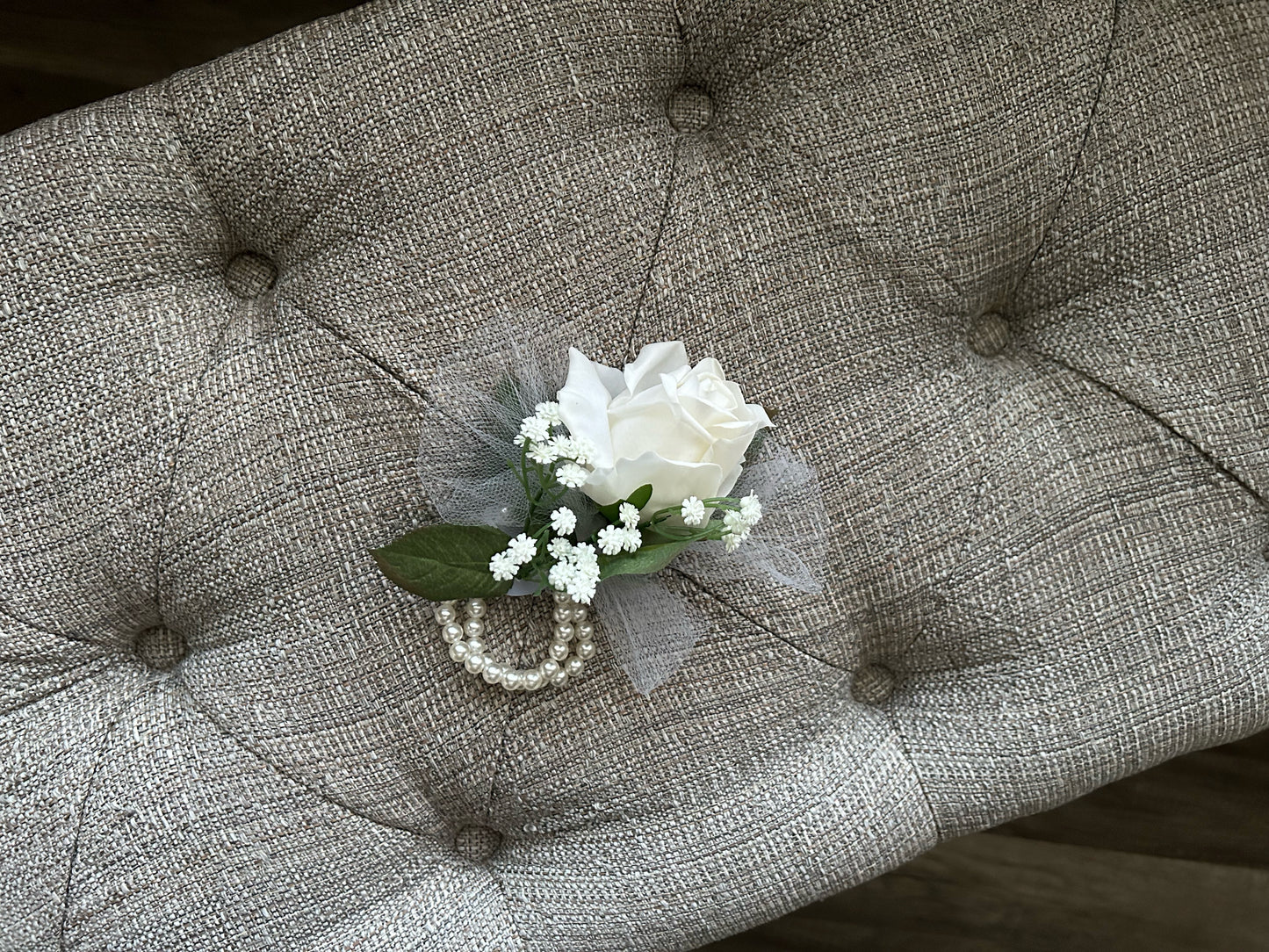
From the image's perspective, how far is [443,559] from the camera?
53cm

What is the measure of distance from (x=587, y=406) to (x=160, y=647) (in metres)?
0.31

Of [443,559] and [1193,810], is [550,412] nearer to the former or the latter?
[443,559]

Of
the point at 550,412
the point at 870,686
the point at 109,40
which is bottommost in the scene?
the point at 870,686

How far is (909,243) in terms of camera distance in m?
0.61

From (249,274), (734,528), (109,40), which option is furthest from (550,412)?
(109,40)

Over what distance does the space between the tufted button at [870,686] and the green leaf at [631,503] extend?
0.23 meters

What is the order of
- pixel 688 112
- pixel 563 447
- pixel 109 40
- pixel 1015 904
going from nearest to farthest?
pixel 563 447 → pixel 688 112 → pixel 109 40 → pixel 1015 904

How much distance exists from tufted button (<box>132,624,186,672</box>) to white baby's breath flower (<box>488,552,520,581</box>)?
22cm

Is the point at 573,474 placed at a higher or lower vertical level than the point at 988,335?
lower

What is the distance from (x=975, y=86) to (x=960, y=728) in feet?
1.36

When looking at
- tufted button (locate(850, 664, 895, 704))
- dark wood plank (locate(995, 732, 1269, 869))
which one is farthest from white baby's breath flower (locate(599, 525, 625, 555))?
dark wood plank (locate(995, 732, 1269, 869))

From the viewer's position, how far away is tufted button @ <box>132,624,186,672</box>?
58 centimetres

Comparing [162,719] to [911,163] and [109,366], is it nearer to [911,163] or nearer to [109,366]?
[109,366]

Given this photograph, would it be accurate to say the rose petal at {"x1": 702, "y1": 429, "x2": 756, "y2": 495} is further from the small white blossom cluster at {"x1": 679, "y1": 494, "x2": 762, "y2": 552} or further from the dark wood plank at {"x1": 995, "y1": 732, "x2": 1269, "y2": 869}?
the dark wood plank at {"x1": 995, "y1": 732, "x2": 1269, "y2": 869}
